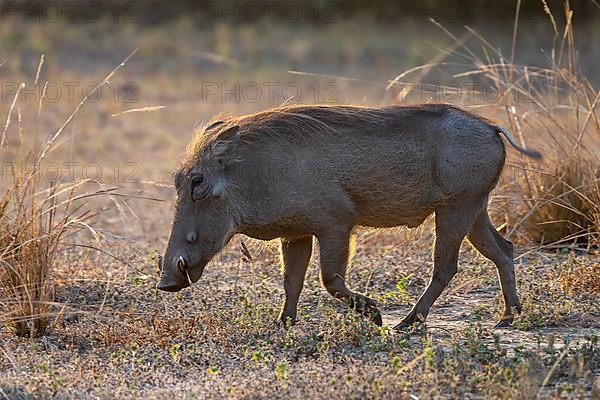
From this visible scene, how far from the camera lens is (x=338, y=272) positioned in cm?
506

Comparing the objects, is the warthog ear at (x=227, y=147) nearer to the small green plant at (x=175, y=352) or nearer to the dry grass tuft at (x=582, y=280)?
the small green plant at (x=175, y=352)

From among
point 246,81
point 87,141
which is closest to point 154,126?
point 87,141

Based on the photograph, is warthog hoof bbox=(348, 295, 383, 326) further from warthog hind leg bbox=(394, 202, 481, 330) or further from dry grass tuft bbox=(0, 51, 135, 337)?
dry grass tuft bbox=(0, 51, 135, 337)

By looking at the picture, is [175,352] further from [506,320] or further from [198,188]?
[506,320]

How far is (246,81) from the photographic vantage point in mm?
14641

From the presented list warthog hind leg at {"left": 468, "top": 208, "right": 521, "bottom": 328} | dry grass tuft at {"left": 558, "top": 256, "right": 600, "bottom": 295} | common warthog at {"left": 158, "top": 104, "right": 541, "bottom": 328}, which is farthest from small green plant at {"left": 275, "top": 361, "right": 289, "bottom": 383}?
dry grass tuft at {"left": 558, "top": 256, "right": 600, "bottom": 295}

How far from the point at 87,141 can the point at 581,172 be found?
637 cm

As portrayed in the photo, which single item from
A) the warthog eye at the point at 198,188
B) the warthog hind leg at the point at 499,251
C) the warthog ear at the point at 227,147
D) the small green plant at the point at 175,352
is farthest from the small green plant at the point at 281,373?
the warthog hind leg at the point at 499,251

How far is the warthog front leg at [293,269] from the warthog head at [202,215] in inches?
16.2

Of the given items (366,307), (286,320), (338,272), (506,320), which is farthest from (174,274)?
(506,320)

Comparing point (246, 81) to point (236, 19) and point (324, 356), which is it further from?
point (324, 356)

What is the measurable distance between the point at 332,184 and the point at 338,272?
408 mm

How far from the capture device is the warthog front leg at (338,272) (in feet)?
16.5

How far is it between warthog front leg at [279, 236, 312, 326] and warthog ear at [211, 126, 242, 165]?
20.4 inches
